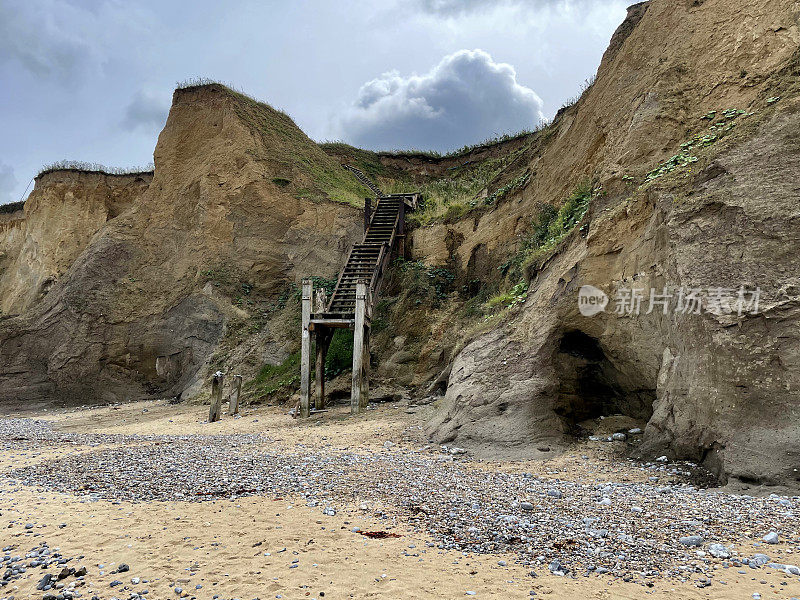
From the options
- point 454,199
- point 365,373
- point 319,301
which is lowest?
point 365,373

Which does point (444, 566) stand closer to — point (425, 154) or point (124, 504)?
point (124, 504)

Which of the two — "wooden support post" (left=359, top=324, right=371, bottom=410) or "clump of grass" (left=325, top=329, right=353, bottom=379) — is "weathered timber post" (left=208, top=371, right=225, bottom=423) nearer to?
"clump of grass" (left=325, top=329, right=353, bottom=379)

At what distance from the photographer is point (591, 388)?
9.32 metres

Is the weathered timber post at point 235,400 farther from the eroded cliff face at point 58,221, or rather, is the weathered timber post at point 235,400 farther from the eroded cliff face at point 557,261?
the eroded cliff face at point 58,221

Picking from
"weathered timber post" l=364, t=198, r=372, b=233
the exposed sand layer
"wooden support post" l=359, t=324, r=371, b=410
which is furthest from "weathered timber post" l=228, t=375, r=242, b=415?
the exposed sand layer

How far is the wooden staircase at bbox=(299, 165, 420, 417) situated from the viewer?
540 inches

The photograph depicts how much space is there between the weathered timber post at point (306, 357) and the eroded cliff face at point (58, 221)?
1587 centimetres

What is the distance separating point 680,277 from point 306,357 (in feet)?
29.9

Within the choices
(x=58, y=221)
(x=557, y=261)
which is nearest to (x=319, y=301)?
(x=557, y=261)

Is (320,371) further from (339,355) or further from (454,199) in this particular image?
(454,199)

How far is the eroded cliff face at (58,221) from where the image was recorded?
83.0ft

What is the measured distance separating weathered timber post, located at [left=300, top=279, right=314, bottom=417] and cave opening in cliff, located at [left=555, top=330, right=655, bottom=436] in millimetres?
6760

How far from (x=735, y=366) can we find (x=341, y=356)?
11354mm

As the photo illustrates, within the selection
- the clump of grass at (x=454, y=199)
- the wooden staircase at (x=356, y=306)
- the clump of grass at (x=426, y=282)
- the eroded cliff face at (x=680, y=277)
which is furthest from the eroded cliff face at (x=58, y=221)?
the eroded cliff face at (x=680, y=277)
